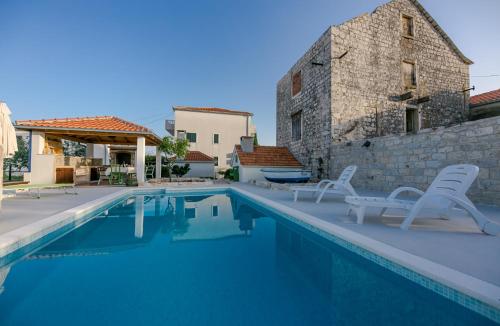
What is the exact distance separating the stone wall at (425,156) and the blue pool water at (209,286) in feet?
17.6

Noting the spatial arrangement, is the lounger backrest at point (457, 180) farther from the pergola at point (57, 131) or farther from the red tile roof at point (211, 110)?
the red tile roof at point (211, 110)

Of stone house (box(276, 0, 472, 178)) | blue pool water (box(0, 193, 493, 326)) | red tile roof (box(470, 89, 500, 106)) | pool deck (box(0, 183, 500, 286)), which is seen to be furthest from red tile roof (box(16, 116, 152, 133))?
red tile roof (box(470, 89, 500, 106))

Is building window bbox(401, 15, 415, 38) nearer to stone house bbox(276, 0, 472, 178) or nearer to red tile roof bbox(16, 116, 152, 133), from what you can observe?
stone house bbox(276, 0, 472, 178)

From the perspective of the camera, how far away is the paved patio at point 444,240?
2.21 metres

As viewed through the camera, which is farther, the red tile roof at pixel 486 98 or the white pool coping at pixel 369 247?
the red tile roof at pixel 486 98

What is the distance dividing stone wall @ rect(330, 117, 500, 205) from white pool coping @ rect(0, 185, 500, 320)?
16.6 feet

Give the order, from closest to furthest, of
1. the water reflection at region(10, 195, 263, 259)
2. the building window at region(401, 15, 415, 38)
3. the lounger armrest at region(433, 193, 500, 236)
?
the lounger armrest at region(433, 193, 500, 236) < the water reflection at region(10, 195, 263, 259) < the building window at region(401, 15, 415, 38)

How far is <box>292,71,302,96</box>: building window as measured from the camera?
47.5 feet

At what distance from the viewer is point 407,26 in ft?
42.7

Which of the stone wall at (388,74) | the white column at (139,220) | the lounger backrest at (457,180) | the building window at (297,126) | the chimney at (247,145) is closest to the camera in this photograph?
the lounger backrest at (457,180)

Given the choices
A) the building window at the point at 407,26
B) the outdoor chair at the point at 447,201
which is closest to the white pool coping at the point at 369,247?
the outdoor chair at the point at 447,201

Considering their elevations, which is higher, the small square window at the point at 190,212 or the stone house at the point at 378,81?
the stone house at the point at 378,81

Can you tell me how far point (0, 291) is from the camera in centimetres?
218

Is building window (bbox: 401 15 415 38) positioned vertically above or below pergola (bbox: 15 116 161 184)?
above
